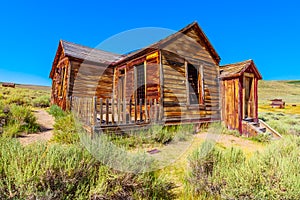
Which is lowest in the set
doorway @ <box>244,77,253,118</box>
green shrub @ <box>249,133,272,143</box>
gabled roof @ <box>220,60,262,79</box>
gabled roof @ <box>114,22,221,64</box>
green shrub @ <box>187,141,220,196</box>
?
green shrub @ <box>249,133,272,143</box>

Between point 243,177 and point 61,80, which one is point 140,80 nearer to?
point 61,80

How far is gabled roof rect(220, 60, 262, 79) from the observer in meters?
8.90

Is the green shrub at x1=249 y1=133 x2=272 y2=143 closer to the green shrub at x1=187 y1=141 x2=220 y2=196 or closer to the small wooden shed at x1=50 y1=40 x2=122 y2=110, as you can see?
the green shrub at x1=187 y1=141 x2=220 y2=196

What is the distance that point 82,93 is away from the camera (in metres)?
11.5

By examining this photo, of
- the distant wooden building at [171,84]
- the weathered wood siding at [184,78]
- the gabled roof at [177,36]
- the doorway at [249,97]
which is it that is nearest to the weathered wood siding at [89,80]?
the distant wooden building at [171,84]

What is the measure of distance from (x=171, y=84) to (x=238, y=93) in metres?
3.77

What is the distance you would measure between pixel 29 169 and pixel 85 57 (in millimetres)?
11249

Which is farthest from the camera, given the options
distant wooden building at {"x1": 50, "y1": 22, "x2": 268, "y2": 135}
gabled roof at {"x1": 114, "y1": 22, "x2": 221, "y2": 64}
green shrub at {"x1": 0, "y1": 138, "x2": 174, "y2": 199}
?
gabled roof at {"x1": 114, "y1": 22, "x2": 221, "y2": 64}

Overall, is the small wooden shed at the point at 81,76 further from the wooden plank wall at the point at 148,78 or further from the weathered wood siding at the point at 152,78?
the weathered wood siding at the point at 152,78

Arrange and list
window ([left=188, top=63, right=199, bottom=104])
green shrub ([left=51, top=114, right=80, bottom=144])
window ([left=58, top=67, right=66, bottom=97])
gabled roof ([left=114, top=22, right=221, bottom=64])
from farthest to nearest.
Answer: window ([left=58, top=67, right=66, bottom=97]) < window ([left=188, top=63, right=199, bottom=104]) < gabled roof ([left=114, top=22, right=221, bottom=64]) < green shrub ([left=51, top=114, right=80, bottom=144])

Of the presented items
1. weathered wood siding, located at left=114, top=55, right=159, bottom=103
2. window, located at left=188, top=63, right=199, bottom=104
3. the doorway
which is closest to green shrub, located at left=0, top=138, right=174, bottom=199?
weathered wood siding, located at left=114, top=55, right=159, bottom=103

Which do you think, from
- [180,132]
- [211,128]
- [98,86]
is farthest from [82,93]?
[211,128]

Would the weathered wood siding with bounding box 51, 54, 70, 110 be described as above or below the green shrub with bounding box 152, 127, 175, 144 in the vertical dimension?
above

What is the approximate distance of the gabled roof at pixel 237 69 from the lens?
890 cm
